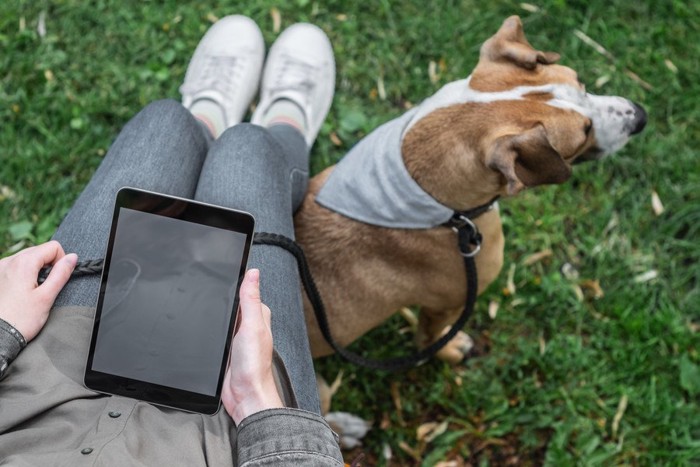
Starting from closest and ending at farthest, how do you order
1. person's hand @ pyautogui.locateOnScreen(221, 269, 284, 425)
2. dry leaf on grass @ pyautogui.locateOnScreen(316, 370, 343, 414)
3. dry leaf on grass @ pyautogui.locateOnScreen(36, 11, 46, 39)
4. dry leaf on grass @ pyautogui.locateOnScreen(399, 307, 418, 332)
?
1. person's hand @ pyautogui.locateOnScreen(221, 269, 284, 425)
2. dry leaf on grass @ pyautogui.locateOnScreen(316, 370, 343, 414)
3. dry leaf on grass @ pyautogui.locateOnScreen(399, 307, 418, 332)
4. dry leaf on grass @ pyautogui.locateOnScreen(36, 11, 46, 39)

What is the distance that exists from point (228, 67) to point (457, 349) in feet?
7.27

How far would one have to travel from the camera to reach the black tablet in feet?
7.24

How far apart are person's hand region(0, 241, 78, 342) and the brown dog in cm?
110

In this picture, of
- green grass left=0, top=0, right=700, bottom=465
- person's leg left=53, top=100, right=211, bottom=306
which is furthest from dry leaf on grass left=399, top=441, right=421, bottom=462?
person's leg left=53, top=100, right=211, bottom=306

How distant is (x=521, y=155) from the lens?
2.59 metres

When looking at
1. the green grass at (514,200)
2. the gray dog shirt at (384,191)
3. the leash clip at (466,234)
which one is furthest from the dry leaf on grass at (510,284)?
the gray dog shirt at (384,191)

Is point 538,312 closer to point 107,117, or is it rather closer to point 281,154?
point 281,154

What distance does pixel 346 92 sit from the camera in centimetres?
443

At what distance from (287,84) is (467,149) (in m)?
1.74

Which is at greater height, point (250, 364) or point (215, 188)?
point (215, 188)

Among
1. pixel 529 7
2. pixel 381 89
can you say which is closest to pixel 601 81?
pixel 529 7

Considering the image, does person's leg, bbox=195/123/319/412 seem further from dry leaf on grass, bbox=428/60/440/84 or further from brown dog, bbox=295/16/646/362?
dry leaf on grass, bbox=428/60/440/84

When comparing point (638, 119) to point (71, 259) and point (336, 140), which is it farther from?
point (71, 259)

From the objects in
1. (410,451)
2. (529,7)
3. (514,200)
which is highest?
(529,7)
